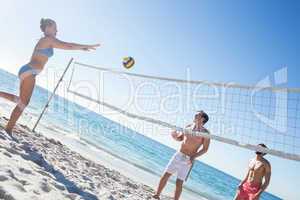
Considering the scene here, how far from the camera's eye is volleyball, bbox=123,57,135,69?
688cm

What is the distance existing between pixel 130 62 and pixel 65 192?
403cm

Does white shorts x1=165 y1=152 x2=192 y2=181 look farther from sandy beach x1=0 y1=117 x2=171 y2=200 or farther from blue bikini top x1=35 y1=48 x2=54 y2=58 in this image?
blue bikini top x1=35 y1=48 x2=54 y2=58

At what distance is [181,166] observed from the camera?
5.02m

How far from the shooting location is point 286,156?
391 centimetres

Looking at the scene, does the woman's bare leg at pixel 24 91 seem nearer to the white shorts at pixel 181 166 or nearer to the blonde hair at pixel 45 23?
the blonde hair at pixel 45 23

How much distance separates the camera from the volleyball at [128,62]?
688 cm

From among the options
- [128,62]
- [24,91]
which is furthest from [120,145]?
[24,91]

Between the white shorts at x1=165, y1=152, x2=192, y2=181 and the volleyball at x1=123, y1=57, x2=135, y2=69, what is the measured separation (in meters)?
2.40

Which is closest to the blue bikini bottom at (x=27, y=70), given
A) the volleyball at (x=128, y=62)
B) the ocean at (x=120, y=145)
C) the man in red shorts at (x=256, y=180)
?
the volleyball at (x=128, y=62)

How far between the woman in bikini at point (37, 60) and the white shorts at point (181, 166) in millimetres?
2027

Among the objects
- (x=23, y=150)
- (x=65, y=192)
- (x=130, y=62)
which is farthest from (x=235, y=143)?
(x=130, y=62)

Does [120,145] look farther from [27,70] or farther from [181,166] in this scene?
[27,70]

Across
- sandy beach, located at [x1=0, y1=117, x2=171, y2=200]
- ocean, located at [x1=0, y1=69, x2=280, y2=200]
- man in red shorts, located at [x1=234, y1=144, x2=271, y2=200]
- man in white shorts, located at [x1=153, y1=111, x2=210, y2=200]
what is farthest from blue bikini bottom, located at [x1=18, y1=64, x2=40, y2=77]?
ocean, located at [x1=0, y1=69, x2=280, y2=200]

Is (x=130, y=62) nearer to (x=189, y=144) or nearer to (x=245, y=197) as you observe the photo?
(x=189, y=144)
